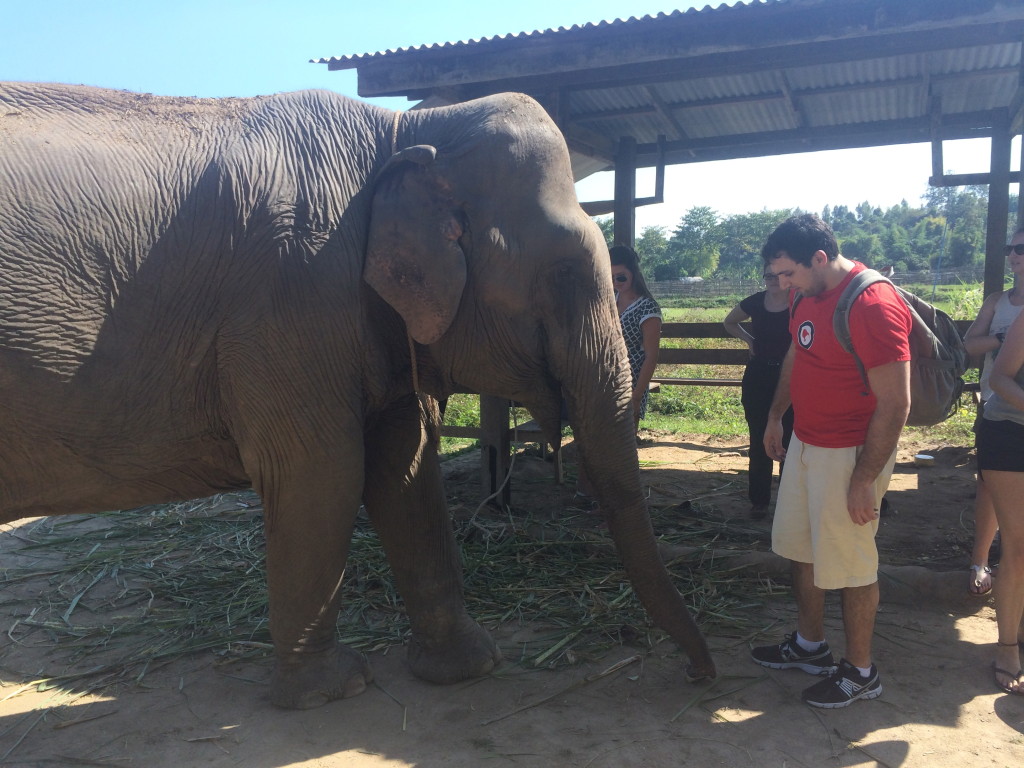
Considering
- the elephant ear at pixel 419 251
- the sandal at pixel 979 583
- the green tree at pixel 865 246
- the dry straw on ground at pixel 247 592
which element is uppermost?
the green tree at pixel 865 246

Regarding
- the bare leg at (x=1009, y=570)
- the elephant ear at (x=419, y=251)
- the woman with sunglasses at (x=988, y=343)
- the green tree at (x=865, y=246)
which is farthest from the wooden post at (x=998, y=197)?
the green tree at (x=865, y=246)

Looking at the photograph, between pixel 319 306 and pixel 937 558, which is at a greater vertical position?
pixel 319 306

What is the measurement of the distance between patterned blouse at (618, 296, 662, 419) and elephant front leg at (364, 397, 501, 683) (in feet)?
7.92

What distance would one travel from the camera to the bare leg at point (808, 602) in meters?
3.69

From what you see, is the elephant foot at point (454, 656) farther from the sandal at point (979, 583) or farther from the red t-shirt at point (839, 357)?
the sandal at point (979, 583)

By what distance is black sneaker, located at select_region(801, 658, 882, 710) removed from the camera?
11.0 feet

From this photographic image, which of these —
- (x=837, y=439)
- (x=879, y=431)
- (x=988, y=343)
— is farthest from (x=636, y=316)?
(x=879, y=431)

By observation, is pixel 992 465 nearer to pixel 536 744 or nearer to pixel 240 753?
pixel 536 744

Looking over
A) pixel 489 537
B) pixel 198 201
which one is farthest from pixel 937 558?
pixel 198 201

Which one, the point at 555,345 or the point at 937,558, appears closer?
the point at 555,345

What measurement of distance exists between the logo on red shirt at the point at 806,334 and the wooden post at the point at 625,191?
5.91m

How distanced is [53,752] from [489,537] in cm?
289

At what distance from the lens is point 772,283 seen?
5754mm

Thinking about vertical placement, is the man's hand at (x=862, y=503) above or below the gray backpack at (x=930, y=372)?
below
